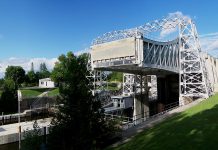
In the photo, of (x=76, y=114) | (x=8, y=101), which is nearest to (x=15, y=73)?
(x=8, y=101)

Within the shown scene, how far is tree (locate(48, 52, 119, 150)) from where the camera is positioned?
15664 millimetres

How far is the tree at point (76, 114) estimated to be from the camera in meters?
15.7

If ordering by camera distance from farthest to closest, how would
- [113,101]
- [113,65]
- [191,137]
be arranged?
[113,101]
[113,65]
[191,137]

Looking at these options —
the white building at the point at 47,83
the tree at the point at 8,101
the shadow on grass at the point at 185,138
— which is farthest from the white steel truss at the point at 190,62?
the white building at the point at 47,83

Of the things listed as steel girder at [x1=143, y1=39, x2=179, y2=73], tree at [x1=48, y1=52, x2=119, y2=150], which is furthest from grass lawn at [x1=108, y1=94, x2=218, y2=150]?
steel girder at [x1=143, y1=39, x2=179, y2=73]

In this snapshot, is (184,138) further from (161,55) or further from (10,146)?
(161,55)

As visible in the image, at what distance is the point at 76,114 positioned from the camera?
15.8m

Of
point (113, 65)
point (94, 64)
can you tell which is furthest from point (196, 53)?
point (94, 64)

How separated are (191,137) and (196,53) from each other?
34.8 metres

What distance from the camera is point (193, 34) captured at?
155 ft

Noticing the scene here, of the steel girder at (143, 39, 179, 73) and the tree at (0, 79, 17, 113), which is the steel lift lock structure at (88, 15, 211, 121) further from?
the tree at (0, 79, 17, 113)

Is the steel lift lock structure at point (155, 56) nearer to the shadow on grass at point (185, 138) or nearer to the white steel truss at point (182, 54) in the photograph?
the white steel truss at point (182, 54)

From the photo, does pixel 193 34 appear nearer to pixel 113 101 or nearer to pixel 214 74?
pixel 214 74

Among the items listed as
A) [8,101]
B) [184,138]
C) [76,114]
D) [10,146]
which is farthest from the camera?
[8,101]
